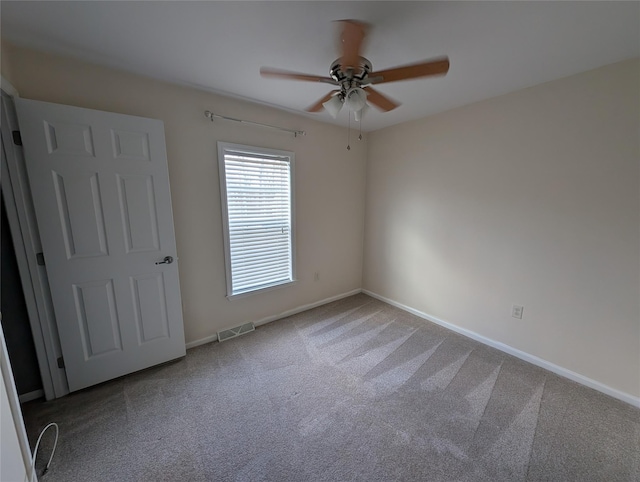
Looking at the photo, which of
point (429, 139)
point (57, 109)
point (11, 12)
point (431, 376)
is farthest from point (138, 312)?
point (429, 139)

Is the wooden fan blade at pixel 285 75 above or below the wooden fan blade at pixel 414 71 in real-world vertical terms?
above

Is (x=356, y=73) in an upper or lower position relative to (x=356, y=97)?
upper

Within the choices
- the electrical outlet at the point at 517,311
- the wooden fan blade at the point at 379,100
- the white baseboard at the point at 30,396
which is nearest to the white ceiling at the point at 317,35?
the wooden fan blade at the point at 379,100

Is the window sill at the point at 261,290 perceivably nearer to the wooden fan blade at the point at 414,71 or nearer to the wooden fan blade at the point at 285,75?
the wooden fan blade at the point at 285,75

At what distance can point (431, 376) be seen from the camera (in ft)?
6.82

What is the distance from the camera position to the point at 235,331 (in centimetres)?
267

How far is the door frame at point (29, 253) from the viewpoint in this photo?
152 cm

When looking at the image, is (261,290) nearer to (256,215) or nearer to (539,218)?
(256,215)

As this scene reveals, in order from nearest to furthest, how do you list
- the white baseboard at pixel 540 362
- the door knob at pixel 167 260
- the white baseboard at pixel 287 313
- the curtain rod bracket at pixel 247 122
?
the white baseboard at pixel 540 362 → the door knob at pixel 167 260 → the curtain rod bracket at pixel 247 122 → the white baseboard at pixel 287 313

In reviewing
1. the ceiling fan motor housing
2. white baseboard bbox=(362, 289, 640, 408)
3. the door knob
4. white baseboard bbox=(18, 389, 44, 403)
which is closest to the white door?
the door knob

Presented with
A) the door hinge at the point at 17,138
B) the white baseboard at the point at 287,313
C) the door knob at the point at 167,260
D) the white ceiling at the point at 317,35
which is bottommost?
the white baseboard at the point at 287,313

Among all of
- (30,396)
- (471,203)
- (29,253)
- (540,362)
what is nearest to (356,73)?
(471,203)

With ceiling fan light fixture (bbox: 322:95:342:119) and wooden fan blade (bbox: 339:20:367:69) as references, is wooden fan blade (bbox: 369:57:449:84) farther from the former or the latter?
ceiling fan light fixture (bbox: 322:95:342:119)

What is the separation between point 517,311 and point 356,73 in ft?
8.29
